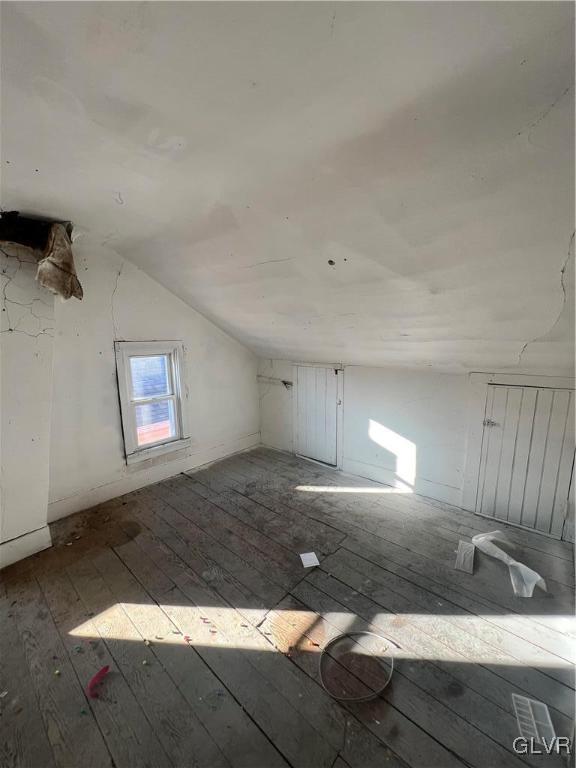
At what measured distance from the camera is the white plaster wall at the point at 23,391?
2.04m

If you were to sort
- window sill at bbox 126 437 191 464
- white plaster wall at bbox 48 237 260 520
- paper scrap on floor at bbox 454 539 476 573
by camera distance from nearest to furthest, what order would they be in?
paper scrap on floor at bbox 454 539 476 573 < white plaster wall at bbox 48 237 260 520 < window sill at bbox 126 437 191 464

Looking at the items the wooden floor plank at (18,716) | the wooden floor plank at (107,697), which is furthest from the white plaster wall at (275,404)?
the wooden floor plank at (18,716)

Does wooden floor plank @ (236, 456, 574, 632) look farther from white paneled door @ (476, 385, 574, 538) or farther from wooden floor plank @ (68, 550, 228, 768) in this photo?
wooden floor plank @ (68, 550, 228, 768)

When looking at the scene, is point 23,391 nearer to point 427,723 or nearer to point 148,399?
point 148,399

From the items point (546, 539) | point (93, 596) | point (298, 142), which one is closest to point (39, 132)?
point (298, 142)

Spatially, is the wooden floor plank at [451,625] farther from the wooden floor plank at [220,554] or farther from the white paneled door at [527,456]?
the white paneled door at [527,456]

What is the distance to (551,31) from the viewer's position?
0.79m

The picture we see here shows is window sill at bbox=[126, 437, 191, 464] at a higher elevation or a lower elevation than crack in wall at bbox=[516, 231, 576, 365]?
lower

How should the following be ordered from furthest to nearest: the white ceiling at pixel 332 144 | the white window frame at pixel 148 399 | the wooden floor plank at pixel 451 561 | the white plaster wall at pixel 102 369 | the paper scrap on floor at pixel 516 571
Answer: the white window frame at pixel 148 399 → the white plaster wall at pixel 102 369 → the paper scrap on floor at pixel 516 571 → the wooden floor plank at pixel 451 561 → the white ceiling at pixel 332 144

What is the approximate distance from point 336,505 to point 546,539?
1558 mm

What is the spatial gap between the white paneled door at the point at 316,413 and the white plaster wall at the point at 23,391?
244 cm

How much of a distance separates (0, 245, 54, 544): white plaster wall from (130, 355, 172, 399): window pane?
942 mm

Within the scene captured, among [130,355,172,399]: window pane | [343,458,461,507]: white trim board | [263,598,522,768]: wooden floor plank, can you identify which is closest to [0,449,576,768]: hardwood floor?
[263,598,522,768]: wooden floor plank

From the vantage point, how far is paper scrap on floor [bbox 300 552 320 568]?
87.1 inches
